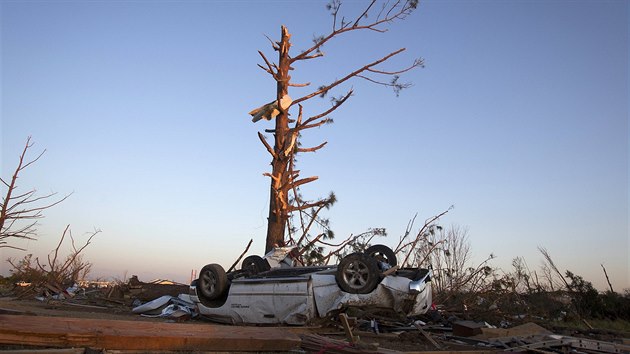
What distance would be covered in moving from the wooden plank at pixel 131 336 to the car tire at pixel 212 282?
368 centimetres

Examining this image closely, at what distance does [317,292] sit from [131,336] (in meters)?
4.25

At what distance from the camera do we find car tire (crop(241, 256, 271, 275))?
11.4m

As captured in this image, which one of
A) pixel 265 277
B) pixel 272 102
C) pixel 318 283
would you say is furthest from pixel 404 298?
pixel 272 102

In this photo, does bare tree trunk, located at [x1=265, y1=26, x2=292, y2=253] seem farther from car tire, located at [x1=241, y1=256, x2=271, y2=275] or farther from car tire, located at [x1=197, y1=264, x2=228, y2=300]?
car tire, located at [x1=197, y1=264, x2=228, y2=300]

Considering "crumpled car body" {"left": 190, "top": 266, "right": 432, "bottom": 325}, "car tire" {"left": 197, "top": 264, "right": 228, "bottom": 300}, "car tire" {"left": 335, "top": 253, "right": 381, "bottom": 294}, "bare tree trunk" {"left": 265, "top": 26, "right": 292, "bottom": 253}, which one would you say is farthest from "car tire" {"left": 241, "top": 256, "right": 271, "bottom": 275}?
"bare tree trunk" {"left": 265, "top": 26, "right": 292, "bottom": 253}

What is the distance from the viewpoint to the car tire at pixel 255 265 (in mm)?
11398

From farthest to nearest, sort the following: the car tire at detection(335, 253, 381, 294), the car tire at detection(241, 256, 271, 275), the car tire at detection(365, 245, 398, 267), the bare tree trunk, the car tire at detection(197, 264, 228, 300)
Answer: the bare tree trunk → the car tire at detection(241, 256, 271, 275) → the car tire at detection(365, 245, 398, 267) → the car tire at detection(197, 264, 228, 300) → the car tire at detection(335, 253, 381, 294)

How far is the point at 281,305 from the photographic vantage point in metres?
9.10

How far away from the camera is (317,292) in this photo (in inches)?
350

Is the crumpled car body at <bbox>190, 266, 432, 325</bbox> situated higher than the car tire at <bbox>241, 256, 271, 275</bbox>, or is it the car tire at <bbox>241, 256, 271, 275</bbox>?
the car tire at <bbox>241, 256, 271, 275</bbox>

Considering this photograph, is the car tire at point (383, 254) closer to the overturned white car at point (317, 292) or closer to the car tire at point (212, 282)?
the overturned white car at point (317, 292)

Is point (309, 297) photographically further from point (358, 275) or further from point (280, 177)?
point (280, 177)

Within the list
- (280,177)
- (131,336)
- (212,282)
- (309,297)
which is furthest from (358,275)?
(280,177)

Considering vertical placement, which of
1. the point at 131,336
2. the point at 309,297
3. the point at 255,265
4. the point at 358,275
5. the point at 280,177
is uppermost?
the point at 280,177
